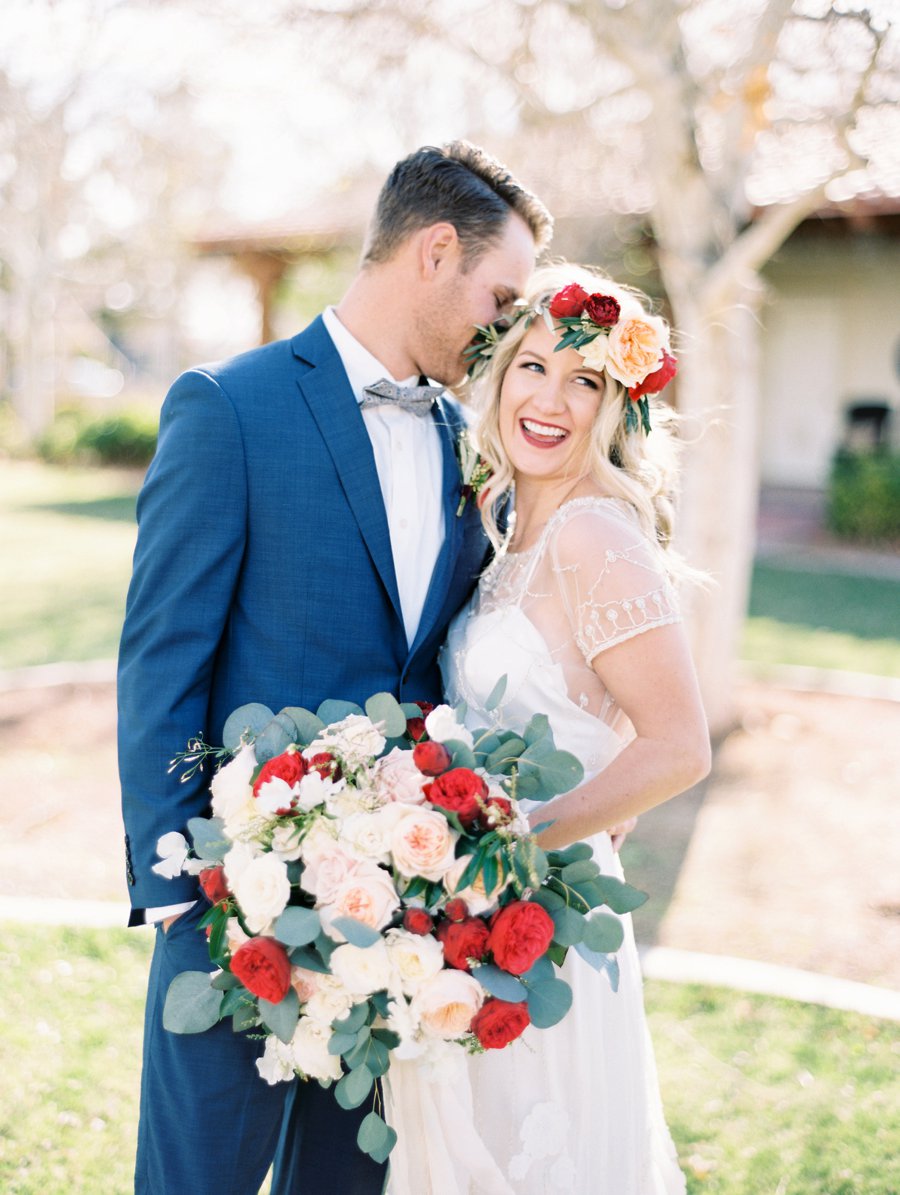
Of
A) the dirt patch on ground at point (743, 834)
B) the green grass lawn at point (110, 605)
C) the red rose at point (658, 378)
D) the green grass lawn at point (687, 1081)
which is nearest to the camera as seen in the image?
the red rose at point (658, 378)

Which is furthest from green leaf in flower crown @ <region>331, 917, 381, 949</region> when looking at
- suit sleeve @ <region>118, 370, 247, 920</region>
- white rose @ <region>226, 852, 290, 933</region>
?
suit sleeve @ <region>118, 370, 247, 920</region>

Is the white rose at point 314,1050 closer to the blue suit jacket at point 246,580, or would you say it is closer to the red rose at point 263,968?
the red rose at point 263,968

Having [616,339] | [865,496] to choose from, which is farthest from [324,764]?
[865,496]

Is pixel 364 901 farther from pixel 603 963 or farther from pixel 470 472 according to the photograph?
pixel 470 472

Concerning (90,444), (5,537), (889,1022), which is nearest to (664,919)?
(889,1022)

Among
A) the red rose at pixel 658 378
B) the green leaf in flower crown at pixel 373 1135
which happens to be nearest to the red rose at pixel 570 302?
the red rose at pixel 658 378

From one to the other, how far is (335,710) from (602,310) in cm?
108

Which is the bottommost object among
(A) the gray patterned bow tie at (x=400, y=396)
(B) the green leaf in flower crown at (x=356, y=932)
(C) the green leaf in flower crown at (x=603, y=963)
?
(C) the green leaf in flower crown at (x=603, y=963)

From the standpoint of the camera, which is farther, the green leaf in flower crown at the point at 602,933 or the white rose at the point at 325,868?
the green leaf in flower crown at the point at 602,933

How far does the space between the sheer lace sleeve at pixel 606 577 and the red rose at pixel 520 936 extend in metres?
0.64

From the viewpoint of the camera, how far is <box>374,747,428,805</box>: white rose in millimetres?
1918

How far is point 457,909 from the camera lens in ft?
6.20

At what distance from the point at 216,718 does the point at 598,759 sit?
0.85 meters

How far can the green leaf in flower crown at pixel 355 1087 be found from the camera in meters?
1.88
